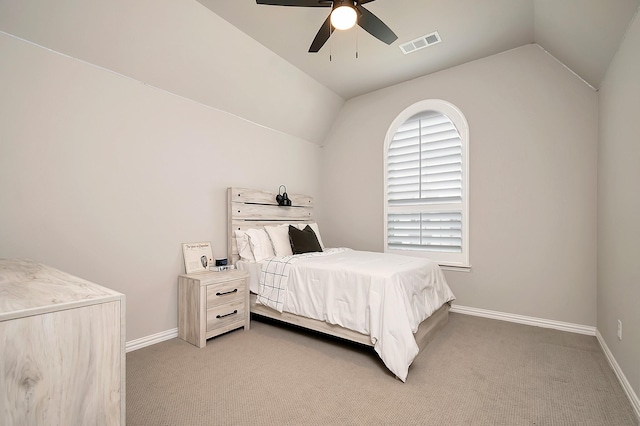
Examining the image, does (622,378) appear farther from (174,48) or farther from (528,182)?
(174,48)

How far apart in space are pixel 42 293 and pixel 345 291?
6.43 ft

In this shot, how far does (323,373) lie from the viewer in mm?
2271

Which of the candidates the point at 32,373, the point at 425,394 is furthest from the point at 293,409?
the point at 32,373

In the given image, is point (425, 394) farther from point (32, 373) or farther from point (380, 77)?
point (380, 77)

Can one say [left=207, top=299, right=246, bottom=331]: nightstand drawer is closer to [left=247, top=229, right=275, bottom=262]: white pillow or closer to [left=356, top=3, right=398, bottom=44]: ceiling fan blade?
[left=247, top=229, right=275, bottom=262]: white pillow

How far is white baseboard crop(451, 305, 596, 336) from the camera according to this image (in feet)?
9.87

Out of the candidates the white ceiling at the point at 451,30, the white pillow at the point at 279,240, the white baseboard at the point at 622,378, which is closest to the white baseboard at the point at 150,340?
the white pillow at the point at 279,240

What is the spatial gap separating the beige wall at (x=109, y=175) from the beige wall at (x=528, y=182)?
2.98 meters

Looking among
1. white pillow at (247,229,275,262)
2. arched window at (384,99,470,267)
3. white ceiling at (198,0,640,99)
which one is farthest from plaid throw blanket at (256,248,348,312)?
white ceiling at (198,0,640,99)

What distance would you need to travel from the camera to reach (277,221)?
4.18 metres

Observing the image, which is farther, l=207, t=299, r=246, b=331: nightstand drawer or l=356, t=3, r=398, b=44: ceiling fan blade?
l=207, t=299, r=246, b=331: nightstand drawer

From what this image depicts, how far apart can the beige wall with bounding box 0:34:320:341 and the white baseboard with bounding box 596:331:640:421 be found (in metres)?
3.57

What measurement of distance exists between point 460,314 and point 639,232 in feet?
7.19

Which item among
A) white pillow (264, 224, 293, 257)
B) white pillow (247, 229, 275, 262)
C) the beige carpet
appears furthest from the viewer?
white pillow (264, 224, 293, 257)
